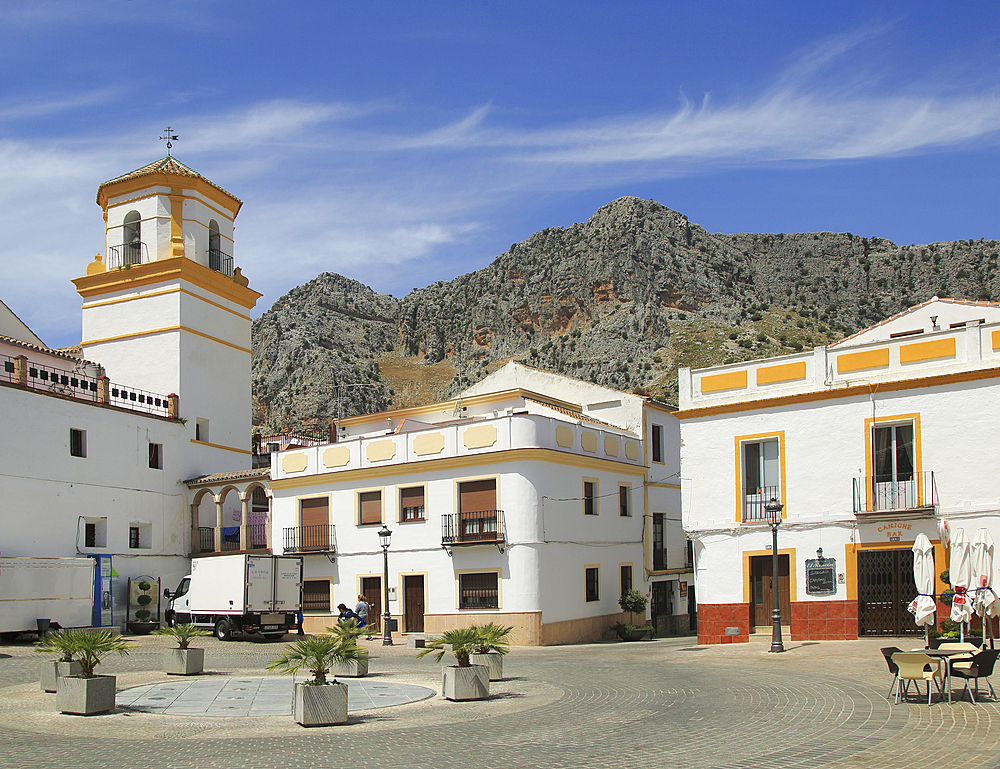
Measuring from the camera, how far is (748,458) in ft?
84.4

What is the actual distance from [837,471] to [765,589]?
3.83 m

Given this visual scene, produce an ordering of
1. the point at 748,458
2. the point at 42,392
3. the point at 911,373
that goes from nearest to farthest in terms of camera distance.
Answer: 1. the point at 911,373
2. the point at 748,458
3. the point at 42,392

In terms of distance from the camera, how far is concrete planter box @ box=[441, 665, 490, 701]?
1412cm

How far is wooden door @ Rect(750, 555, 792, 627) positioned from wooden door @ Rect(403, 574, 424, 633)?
38.2ft

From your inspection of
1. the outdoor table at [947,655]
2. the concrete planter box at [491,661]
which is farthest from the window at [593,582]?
the outdoor table at [947,655]

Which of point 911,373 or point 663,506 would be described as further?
point 663,506

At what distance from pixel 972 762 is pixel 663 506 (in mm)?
28950

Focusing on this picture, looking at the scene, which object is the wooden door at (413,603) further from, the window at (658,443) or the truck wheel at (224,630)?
the window at (658,443)

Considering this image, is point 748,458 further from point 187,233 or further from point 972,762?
point 187,233

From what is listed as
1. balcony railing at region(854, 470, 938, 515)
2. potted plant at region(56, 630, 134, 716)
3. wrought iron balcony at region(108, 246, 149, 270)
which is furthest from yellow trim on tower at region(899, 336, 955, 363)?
wrought iron balcony at region(108, 246, 149, 270)

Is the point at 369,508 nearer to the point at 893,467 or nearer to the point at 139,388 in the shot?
the point at 139,388

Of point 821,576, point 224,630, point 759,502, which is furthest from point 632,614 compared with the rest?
point 224,630

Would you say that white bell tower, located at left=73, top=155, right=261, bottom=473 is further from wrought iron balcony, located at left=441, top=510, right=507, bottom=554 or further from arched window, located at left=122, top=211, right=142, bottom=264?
wrought iron balcony, located at left=441, top=510, right=507, bottom=554

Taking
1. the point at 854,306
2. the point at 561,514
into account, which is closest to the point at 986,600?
the point at 561,514
